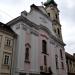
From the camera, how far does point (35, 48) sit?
2044 centimetres

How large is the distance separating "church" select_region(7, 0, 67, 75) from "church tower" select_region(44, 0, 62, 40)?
3129 mm

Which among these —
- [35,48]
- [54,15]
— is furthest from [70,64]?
[35,48]

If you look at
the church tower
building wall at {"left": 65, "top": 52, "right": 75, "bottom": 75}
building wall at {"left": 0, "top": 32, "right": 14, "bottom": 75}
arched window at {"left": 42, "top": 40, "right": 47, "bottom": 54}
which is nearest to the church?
arched window at {"left": 42, "top": 40, "right": 47, "bottom": 54}

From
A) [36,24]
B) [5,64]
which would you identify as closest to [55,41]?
[36,24]

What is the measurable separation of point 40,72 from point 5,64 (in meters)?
5.93

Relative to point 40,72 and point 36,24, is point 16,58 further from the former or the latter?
point 36,24

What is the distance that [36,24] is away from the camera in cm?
2217

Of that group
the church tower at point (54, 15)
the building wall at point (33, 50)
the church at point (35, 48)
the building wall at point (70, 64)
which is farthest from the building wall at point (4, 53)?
the building wall at point (70, 64)

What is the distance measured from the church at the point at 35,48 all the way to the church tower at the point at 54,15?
3.13 m

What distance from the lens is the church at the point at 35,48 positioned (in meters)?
17.8

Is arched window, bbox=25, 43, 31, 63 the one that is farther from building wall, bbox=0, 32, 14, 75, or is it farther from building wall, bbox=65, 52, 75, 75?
building wall, bbox=65, 52, 75, 75

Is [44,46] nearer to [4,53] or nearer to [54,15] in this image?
[4,53]

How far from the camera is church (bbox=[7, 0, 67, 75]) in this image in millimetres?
17755

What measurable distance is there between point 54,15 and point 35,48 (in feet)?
44.0
